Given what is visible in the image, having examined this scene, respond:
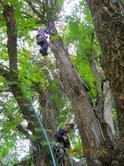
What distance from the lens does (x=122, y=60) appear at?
3.37 meters

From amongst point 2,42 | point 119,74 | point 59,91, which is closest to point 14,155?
point 59,91

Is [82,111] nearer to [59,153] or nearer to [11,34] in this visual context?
[59,153]

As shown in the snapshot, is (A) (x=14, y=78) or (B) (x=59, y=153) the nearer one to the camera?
(B) (x=59, y=153)

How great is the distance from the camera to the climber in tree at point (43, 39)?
612cm

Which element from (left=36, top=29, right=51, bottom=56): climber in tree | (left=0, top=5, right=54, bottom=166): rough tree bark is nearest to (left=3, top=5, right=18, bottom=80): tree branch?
(left=0, top=5, right=54, bottom=166): rough tree bark

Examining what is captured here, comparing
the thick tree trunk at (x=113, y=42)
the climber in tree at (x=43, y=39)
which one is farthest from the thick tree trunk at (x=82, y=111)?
the thick tree trunk at (x=113, y=42)

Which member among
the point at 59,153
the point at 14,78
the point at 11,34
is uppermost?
the point at 11,34

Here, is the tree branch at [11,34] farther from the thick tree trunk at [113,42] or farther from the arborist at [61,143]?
the thick tree trunk at [113,42]

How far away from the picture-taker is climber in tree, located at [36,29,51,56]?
6.12 m

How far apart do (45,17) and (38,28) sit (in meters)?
0.27

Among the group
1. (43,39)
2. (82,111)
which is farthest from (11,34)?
(82,111)

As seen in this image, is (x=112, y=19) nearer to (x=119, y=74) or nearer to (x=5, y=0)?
(x=119, y=74)

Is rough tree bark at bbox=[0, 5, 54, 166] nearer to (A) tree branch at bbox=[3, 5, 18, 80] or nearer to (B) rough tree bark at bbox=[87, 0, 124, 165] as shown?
(A) tree branch at bbox=[3, 5, 18, 80]

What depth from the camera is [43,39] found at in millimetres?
6164
